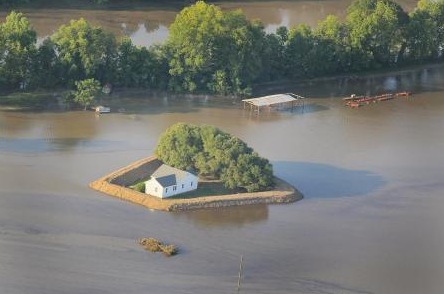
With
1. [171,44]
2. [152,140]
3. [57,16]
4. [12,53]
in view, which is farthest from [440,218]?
[57,16]

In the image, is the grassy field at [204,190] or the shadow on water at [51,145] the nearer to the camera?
the grassy field at [204,190]

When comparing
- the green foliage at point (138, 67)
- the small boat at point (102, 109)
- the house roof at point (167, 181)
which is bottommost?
the house roof at point (167, 181)

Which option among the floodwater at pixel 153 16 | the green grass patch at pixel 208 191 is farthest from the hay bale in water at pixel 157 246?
the floodwater at pixel 153 16

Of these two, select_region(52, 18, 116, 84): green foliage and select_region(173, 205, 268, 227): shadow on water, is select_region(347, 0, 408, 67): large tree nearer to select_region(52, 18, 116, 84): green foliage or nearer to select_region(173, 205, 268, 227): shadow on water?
select_region(52, 18, 116, 84): green foliage

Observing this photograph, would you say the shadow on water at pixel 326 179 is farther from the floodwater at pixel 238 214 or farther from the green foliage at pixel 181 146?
the green foliage at pixel 181 146

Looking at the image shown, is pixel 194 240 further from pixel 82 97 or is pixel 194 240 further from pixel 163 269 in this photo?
pixel 82 97

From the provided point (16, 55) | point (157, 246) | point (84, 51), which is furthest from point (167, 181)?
point (16, 55)

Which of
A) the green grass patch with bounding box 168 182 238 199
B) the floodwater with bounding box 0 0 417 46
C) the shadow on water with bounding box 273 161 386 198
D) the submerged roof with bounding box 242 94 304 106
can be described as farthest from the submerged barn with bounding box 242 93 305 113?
the floodwater with bounding box 0 0 417 46
